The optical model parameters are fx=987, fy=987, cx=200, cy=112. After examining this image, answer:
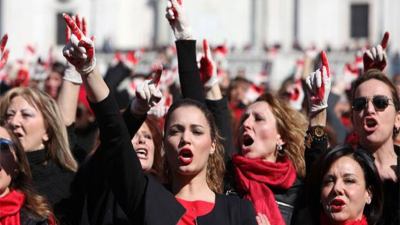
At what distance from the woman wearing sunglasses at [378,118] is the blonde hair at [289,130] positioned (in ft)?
1.32

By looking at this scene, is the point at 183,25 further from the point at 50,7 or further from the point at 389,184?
the point at 50,7

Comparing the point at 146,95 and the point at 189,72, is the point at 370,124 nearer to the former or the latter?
the point at 189,72

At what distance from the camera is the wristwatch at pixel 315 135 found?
5590mm

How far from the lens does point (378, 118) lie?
575 cm

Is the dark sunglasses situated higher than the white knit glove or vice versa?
the white knit glove

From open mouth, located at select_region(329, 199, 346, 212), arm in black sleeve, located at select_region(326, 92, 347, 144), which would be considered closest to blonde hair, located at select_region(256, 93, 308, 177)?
open mouth, located at select_region(329, 199, 346, 212)

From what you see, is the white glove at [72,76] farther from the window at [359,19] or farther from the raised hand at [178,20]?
Result: the window at [359,19]

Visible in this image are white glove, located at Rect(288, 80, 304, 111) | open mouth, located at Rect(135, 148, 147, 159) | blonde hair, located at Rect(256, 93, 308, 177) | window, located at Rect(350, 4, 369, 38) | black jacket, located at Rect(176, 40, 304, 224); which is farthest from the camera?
window, located at Rect(350, 4, 369, 38)

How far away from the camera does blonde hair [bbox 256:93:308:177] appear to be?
6.07m

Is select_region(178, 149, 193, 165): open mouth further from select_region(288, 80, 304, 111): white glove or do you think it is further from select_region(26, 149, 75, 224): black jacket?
select_region(288, 80, 304, 111): white glove

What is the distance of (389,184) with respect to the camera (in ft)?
17.9

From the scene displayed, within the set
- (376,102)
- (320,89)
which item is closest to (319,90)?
(320,89)

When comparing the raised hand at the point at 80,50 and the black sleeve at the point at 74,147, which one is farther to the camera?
the black sleeve at the point at 74,147

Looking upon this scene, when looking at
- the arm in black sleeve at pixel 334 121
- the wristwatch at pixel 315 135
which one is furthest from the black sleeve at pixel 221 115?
the arm in black sleeve at pixel 334 121
